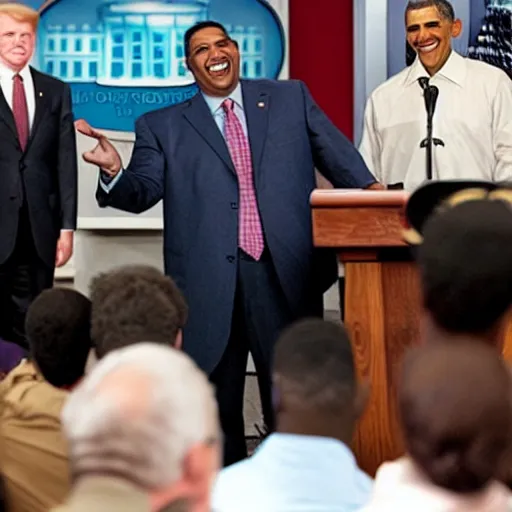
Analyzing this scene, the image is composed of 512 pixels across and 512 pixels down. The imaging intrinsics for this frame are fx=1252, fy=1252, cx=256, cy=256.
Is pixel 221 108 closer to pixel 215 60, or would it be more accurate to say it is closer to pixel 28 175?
pixel 215 60

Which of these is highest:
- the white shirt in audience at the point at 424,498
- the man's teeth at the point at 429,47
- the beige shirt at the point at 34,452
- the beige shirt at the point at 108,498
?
the man's teeth at the point at 429,47

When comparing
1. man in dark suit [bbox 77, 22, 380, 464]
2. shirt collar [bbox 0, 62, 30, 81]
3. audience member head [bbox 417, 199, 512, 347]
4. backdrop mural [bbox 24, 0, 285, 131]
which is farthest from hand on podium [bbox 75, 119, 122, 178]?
backdrop mural [bbox 24, 0, 285, 131]

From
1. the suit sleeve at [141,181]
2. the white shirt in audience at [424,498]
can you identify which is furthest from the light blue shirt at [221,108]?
the white shirt in audience at [424,498]

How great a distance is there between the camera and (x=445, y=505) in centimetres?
129

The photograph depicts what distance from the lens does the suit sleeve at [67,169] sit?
3.75 meters

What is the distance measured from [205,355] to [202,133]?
24.1 inches

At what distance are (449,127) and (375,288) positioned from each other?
1.65 metres

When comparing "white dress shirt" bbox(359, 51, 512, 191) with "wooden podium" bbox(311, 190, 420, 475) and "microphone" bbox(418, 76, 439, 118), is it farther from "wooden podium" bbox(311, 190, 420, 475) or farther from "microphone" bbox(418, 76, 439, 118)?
"wooden podium" bbox(311, 190, 420, 475)

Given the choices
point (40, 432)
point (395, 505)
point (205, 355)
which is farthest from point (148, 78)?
point (395, 505)

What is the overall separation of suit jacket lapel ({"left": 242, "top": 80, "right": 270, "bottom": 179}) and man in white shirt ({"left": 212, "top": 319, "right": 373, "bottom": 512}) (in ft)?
5.03

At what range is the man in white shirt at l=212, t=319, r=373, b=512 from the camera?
1.71m

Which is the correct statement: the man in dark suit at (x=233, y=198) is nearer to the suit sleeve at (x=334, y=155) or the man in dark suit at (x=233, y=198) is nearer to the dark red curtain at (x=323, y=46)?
the suit sleeve at (x=334, y=155)

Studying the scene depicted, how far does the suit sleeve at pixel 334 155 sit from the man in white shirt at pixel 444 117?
80 cm

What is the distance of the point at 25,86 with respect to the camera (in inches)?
148
